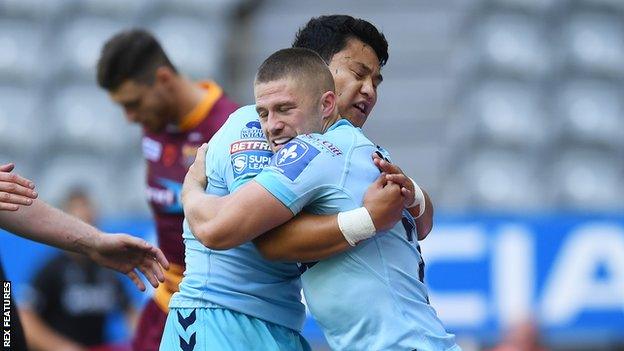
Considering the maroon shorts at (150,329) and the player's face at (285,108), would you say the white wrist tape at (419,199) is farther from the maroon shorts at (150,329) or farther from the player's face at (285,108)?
the maroon shorts at (150,329)

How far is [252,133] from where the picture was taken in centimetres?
414

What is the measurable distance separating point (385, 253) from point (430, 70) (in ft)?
27.9

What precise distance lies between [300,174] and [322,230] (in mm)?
187

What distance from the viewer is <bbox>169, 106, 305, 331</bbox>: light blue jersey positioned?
13.4 feet

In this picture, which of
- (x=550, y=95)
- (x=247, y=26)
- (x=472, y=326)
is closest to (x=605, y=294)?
(x=472, y=326)

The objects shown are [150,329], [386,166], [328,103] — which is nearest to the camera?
[386,166]

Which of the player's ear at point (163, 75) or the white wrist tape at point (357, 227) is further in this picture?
the player's ear at point (163, 75)

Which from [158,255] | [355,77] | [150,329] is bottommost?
[150,329]

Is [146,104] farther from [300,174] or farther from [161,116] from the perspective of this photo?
[300,174]

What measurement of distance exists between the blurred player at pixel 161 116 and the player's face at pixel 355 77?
178cm

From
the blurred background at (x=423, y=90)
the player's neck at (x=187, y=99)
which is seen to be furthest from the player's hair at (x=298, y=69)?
the blurred background at (x=423, y=90)

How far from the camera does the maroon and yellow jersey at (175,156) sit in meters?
6.05

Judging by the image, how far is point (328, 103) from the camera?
13.2ft

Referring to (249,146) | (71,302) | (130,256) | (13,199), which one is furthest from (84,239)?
(71,302)
